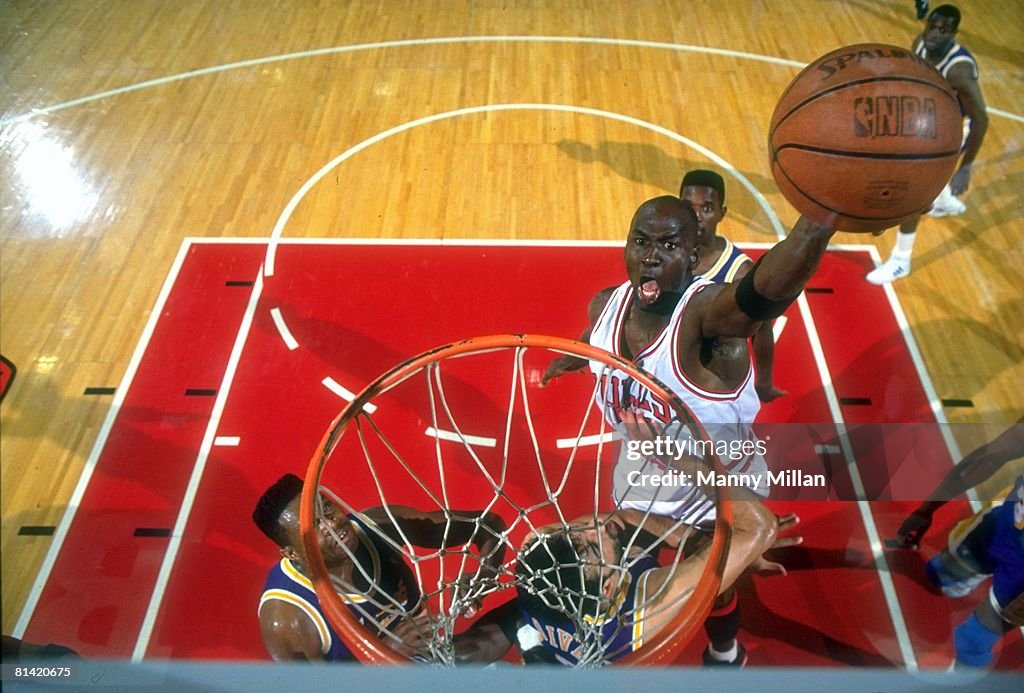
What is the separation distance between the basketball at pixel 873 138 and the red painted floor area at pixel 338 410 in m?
1.59

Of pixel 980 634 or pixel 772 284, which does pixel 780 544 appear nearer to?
pixel 980 634

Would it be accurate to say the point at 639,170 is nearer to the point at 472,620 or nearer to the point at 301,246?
the point at 301,246

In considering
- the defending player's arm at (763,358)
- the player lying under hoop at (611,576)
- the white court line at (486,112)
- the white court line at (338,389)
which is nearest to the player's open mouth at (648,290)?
the player lying under hoop at (611,576)

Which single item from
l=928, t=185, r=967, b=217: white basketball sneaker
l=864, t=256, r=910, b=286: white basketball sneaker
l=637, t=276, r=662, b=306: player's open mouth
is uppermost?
l=637, t=276, r=662, b=306: player's open mouth

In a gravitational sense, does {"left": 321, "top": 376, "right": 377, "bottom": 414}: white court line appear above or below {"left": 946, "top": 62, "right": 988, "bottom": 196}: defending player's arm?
below

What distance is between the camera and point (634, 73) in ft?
18.1

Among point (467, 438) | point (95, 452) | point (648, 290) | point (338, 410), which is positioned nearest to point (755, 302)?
point (648, 290)

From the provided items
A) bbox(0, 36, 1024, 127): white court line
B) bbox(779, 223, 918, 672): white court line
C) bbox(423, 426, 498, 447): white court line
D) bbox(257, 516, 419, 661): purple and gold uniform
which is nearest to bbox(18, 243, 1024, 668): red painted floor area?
bbox(779, 223, 918, 672): white court line

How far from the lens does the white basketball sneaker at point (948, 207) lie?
4.37 metres

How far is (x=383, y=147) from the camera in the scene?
16.1ft

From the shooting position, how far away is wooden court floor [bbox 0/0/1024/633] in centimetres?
361

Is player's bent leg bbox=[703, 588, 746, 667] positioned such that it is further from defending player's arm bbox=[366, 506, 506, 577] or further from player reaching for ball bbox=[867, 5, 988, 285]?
player reaching for ball bbox=[867, 5, 988, 285]

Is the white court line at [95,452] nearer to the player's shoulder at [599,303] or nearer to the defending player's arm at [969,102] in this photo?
the player's shoulder at [599,303]

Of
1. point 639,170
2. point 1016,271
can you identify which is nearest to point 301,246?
point 639,170
